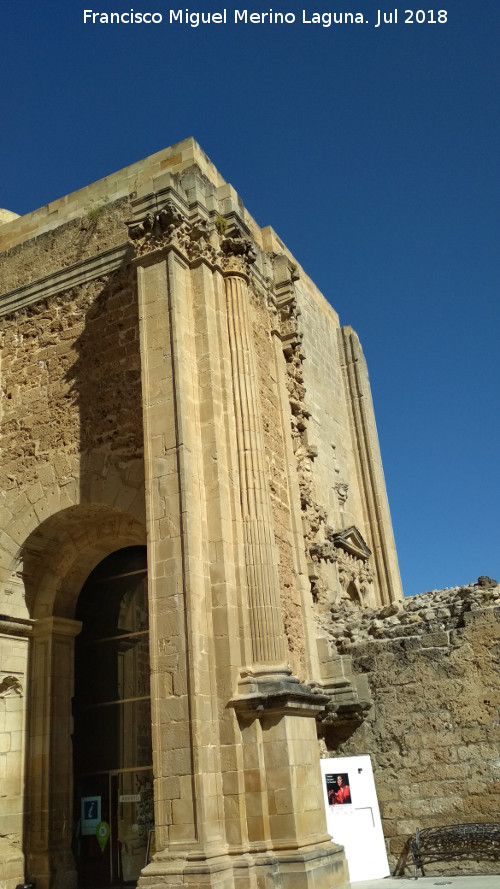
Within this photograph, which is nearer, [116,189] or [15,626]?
[15,626]

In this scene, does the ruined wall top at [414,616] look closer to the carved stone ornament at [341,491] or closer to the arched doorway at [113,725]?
the arched doorway at [113,725]

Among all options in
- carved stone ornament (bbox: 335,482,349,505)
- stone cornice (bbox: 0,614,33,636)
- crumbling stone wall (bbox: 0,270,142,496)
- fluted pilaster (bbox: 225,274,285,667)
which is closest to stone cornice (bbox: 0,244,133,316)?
crumbling stone wall (bbox: 0,270,142,496)

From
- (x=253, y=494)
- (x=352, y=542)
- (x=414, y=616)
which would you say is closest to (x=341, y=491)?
(x=352, y=542)

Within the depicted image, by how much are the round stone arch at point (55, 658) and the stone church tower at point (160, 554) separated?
29mm

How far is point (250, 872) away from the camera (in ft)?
25.7

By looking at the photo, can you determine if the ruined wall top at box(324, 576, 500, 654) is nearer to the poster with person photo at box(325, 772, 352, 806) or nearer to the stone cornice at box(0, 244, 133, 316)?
the poster with person photo at box(325, 772, 352, 806)

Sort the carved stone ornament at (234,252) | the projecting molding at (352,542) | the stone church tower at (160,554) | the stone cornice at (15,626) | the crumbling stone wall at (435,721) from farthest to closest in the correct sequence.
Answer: the projecting molding at (352,542)
the carved stone ornament at (234,252)
the stone cornice at (15,626)
the crumbling stone wall at (435,721)
the stone church tower at (160,554)

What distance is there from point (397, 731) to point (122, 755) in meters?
3.67

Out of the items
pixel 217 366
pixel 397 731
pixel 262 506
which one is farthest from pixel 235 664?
pixel 217 366

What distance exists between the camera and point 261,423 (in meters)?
10.4

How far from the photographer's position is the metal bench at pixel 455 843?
916 centimetres

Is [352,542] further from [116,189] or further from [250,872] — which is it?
[116,189]

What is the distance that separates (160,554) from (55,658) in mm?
3184

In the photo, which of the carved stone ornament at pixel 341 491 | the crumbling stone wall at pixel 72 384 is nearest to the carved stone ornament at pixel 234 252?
the crumbling stone wall at pixel 72 384
